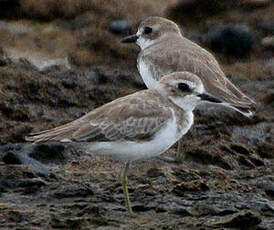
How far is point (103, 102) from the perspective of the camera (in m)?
11.1

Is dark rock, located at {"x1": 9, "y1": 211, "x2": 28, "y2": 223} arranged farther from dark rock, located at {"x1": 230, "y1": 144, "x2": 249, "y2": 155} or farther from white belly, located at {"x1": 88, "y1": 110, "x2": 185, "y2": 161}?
dark rock, located at {"x1": 230, "y1": 144, "x2": 249, "y2": 155}

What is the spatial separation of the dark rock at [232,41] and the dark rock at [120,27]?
1271mm

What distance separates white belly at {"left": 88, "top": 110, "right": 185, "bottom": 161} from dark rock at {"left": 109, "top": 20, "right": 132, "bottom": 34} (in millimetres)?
5948

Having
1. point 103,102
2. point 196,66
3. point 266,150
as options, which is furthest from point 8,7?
point 266,150

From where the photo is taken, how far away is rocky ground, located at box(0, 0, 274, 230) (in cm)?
764

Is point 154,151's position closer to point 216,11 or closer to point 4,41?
point 4,41

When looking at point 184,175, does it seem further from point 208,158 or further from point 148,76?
point 148,76

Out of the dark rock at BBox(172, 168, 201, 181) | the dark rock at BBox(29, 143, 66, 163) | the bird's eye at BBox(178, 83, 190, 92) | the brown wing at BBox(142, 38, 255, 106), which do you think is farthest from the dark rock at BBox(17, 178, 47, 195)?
the brown wing at BBox(142, 38, 255, 106)

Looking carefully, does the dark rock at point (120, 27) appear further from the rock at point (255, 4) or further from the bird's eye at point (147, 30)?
the rock at point (255, 4)

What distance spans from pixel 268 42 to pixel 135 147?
6.47 m

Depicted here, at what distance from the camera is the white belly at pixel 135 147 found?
7.61 metres

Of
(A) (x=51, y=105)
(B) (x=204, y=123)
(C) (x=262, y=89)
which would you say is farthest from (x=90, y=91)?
(C) (x=262, y=89)

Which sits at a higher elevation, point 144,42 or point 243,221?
point 144,42

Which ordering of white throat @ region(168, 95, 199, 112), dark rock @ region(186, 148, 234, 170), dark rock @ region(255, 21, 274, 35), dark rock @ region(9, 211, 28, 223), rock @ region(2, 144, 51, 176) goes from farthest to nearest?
1. dark rock @ region(255, 21, 274, 35)
2. dark rock @ region(186, 148, 234, 170)
3. rock @ region(2, 144, 51, 176)
4. white throat @ region(168, 95, 199, 112)
5. dark rock @ region(9, 211, 28, 223)
